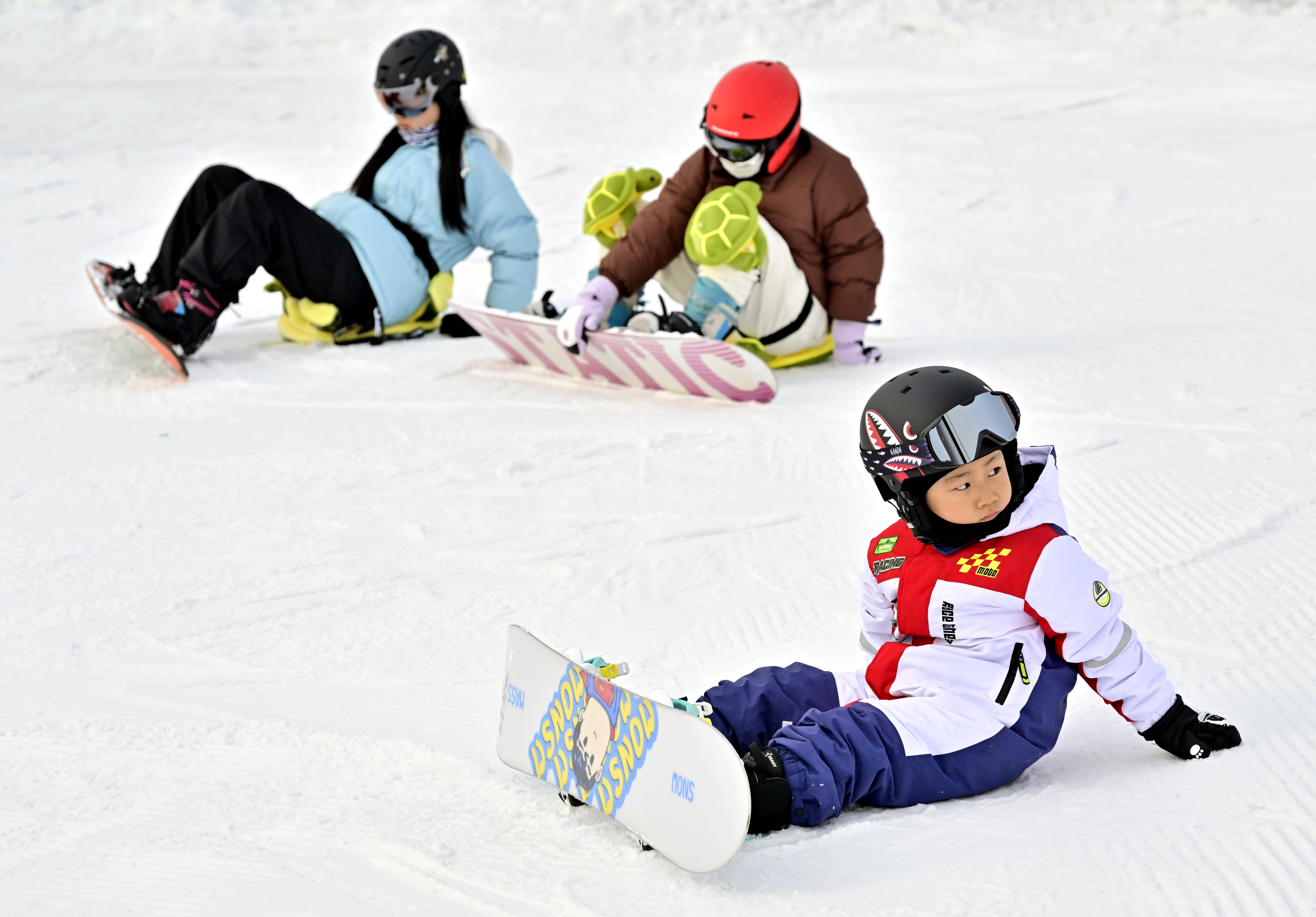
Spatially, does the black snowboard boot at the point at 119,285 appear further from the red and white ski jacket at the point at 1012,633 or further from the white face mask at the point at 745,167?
the red and white ski jacket at the point at 1012,633

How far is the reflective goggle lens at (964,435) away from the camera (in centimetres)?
201

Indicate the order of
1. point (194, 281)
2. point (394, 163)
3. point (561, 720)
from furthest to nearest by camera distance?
point (394, 163)
point (194, 281)
point (561, 720)

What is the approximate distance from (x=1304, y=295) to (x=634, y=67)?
749 cm

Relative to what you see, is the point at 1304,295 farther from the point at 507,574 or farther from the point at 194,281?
the point at 194,281

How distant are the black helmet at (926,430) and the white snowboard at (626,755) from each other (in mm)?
512

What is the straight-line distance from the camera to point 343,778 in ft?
6.95

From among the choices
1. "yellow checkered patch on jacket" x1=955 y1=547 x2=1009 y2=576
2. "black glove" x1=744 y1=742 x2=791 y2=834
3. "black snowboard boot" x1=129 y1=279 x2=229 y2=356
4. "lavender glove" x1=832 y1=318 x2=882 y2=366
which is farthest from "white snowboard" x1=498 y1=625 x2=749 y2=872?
"black snowboard boot" x1=129 y1=279 x2=229 y2=356

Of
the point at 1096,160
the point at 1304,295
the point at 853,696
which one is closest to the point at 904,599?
the point at 853,696

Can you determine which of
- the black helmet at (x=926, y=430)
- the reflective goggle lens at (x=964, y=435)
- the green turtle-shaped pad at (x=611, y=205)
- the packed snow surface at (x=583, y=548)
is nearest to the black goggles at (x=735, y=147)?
the green turtle-shaped pad at (x=611, y=205)

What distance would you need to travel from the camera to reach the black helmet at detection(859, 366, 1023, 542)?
202 centimetres

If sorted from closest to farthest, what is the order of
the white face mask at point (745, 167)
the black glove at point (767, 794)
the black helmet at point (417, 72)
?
the black glove at point (767, 794) → the white face mask at point (745, 167) → the black helmet at point (417, 72)

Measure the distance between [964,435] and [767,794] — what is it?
0.60 metres

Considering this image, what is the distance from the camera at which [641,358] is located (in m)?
4.42

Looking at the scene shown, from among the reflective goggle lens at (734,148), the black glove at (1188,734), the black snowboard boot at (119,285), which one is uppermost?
the reflective goggle lens at (734,148)
